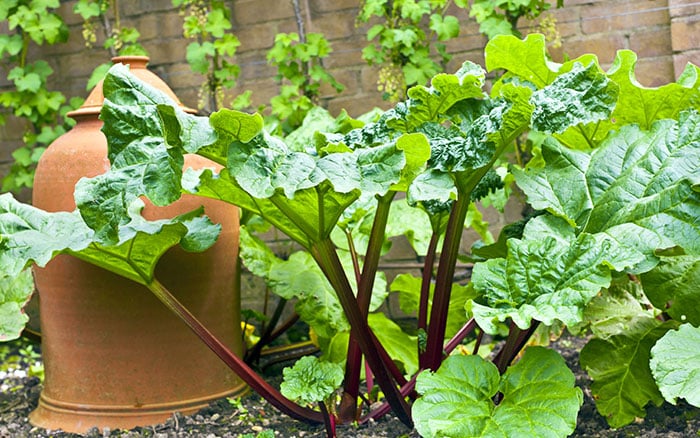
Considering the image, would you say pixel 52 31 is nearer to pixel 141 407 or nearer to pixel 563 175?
pixel 141 407

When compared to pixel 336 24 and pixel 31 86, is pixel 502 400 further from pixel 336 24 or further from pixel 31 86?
pixel 31 86

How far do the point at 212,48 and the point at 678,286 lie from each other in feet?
6.12

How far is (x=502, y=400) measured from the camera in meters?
1.48

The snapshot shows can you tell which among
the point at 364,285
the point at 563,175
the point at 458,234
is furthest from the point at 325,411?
the point at 563,175

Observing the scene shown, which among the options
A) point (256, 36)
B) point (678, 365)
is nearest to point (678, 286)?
point (678, 365)

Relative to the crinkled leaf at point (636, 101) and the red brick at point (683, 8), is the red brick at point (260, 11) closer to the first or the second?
the red brick at point (683, 8)


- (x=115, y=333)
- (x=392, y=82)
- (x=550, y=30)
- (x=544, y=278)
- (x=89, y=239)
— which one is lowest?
(x=115, y=333)

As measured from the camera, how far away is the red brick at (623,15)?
2.68m

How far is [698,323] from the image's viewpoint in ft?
5.10

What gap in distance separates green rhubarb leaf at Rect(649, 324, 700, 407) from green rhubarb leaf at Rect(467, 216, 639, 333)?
154mm

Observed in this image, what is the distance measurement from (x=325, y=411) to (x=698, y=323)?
2.45 ft

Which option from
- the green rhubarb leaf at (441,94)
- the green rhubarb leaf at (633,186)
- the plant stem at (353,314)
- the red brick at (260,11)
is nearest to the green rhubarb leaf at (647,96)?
the green rhubarb leaf at (633,186)

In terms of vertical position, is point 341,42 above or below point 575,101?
above

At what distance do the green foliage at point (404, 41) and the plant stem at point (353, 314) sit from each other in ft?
4.08
